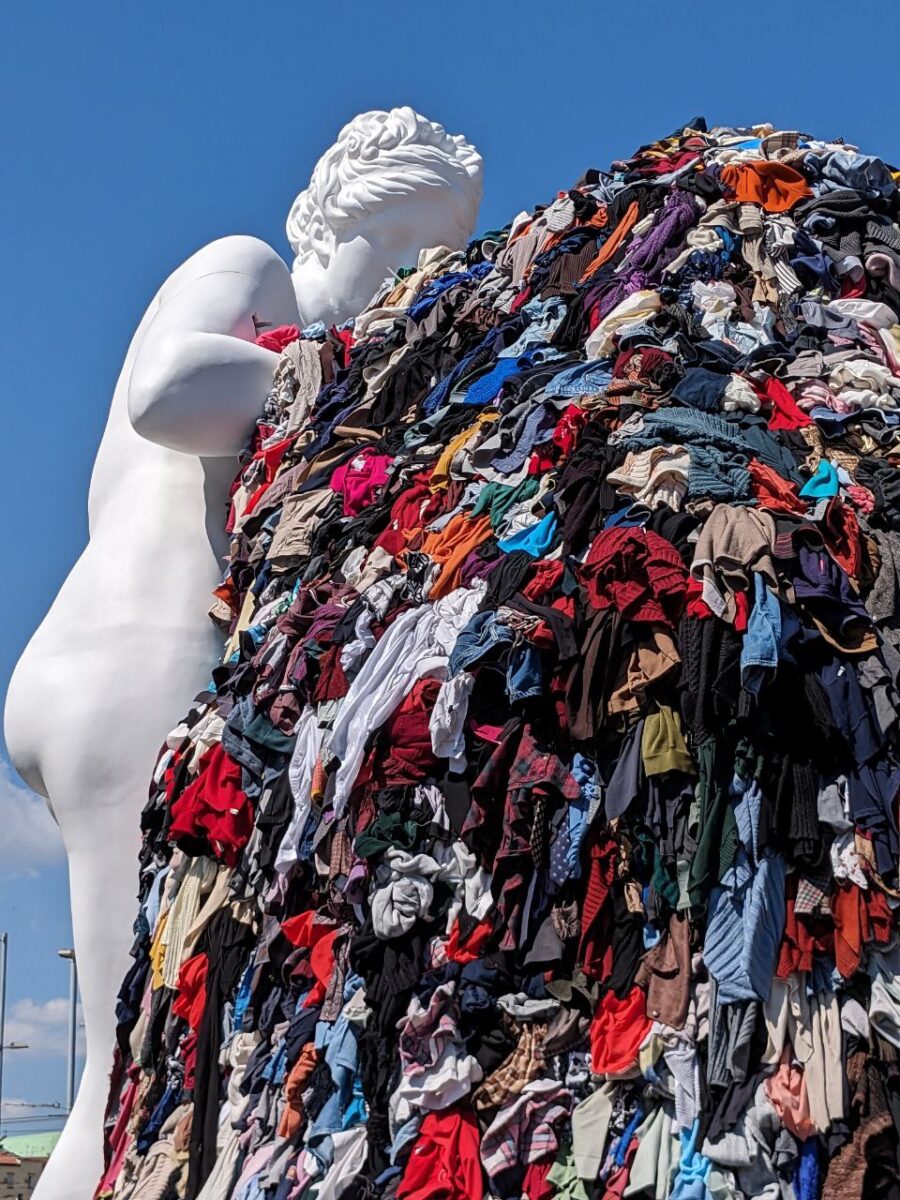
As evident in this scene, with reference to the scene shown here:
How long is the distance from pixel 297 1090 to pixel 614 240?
2.50 meters

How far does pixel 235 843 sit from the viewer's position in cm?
527

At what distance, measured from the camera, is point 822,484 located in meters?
4.39

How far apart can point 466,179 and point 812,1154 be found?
4.02m

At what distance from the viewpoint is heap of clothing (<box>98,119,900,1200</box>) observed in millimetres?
3938

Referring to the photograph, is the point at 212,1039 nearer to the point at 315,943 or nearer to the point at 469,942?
the point at 315,943

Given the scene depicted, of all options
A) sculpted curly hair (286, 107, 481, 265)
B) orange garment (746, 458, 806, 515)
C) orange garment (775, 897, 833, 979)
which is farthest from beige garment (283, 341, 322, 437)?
orange garment (775, 897, 833, 979)

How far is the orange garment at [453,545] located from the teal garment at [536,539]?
148 mm

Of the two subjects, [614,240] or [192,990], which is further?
[614,240]

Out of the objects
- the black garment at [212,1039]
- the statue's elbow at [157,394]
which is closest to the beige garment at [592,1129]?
the black garment at [212,1039]

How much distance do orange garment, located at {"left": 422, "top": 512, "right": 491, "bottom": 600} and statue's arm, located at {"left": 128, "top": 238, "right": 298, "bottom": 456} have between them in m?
1.34

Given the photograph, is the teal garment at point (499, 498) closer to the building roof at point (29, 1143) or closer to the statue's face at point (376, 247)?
the statue's face at point (376, 247)

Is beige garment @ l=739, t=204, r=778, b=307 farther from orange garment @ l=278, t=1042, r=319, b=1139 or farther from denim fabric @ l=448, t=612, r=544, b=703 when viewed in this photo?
orange garment @ l=278, t=1042, r=319, b=1139

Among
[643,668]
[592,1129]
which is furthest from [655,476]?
[592,1129]

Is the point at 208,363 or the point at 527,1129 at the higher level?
the point at 208,363
